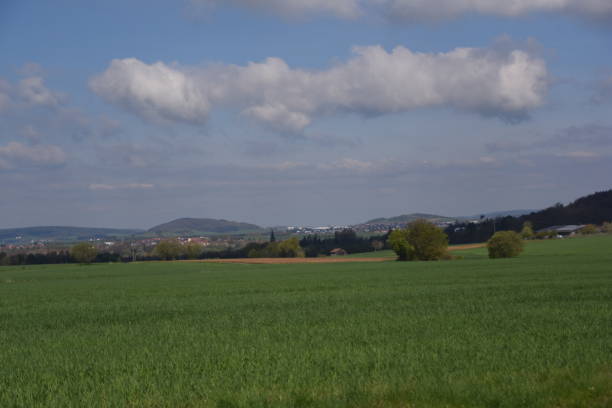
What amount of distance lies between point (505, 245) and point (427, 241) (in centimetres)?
1027

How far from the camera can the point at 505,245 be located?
72.9 metres

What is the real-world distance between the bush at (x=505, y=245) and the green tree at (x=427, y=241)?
21.2 feet

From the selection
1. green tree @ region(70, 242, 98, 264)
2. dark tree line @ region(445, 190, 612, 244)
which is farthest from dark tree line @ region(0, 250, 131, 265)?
dark tree line @ region(445, 190, 612, 244)

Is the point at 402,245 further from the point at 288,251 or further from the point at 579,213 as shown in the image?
the point at 579,213

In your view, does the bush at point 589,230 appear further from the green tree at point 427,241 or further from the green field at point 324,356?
the green field at point 324,356

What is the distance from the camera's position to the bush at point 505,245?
239ft

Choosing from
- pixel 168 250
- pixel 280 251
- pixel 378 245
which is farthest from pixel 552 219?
pixel 168 250

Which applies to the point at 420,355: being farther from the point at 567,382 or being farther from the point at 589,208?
the point at 589,208

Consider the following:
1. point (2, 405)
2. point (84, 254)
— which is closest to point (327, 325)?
point (2, 405)

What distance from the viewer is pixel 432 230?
256 ft

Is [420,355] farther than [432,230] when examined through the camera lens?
No

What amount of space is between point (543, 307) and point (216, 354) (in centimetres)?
1122

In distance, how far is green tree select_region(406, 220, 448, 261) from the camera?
7775 cm

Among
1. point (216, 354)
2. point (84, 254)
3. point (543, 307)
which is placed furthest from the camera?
point (84, 254)
